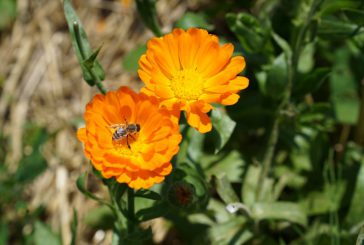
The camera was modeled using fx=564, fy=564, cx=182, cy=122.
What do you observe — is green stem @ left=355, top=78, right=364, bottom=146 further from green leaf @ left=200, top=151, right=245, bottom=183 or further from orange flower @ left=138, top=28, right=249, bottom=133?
orange flower @ left=138, top=28, right=249, bottom=133

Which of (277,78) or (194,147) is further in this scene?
(194,147)

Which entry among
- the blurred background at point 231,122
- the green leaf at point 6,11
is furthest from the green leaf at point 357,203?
the green leaf at point 6,11

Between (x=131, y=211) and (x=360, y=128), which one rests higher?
(x=131, y=211)

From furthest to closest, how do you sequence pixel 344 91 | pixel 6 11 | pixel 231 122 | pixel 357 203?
pixel 6 11
pixel 344 91
pixel 357 203
pixel 231 122

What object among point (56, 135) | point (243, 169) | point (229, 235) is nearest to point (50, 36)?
point (56, 135)

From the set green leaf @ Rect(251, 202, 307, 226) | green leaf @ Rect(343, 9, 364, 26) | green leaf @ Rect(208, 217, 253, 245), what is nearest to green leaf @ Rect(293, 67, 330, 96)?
green leaf @ Rect(343, 9, 364, 26)

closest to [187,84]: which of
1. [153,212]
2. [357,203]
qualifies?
[153,212]

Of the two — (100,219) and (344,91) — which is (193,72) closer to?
(100,219)
